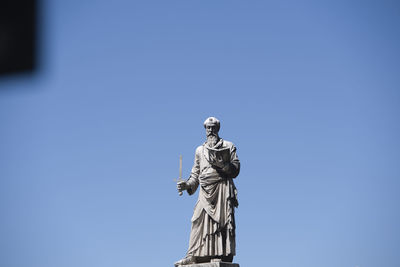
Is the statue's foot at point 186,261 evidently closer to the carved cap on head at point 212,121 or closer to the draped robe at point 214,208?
the draped robe at point 214,208

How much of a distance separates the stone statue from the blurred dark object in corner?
10351 mm

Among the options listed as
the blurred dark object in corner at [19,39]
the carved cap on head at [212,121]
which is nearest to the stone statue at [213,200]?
the carved cap on head at [212,121]

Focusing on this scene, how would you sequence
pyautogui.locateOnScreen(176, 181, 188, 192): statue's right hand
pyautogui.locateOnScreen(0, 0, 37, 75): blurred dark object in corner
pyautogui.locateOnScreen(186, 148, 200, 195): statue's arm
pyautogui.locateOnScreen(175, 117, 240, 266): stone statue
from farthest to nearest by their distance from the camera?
pyautogui.locateOnScreen(186, 148, 200, 195): statue's arm < pyautogui.locateOnScreen(176, 181, 188, 192): statue's right hand < pyautogui.locateOnScreen(175, 117, 240, 266): stone statue < pyautogui.locateOnScreen(0, 0, 37, 75): blurred dark object in corner

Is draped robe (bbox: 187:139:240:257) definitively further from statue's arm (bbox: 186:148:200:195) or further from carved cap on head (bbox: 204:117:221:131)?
carved cap on head (bbox: 204:117:221:131)

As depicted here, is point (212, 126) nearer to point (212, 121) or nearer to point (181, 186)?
point (212, 121)

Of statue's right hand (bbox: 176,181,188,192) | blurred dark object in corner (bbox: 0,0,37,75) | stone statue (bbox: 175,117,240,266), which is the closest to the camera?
blurred dark object in corner (bbox: 0,0,37,75)

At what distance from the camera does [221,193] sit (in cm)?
1316

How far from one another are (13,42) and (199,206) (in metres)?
10.7

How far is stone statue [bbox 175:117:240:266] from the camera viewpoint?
12805mm

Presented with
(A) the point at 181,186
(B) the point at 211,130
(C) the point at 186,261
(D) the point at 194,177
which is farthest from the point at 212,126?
(C) the point at 186,261

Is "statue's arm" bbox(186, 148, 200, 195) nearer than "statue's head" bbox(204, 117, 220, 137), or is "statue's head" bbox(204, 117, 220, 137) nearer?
"statue's head" bbox(204, 117, 220, 137)

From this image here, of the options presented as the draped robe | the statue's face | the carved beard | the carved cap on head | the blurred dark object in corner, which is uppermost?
the carved cap on head

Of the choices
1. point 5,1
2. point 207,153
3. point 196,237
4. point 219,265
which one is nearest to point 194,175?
point 207,153

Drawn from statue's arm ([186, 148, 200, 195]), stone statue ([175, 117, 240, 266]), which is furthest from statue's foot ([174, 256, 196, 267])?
statue's arm ([186, 148, 200, 195])
